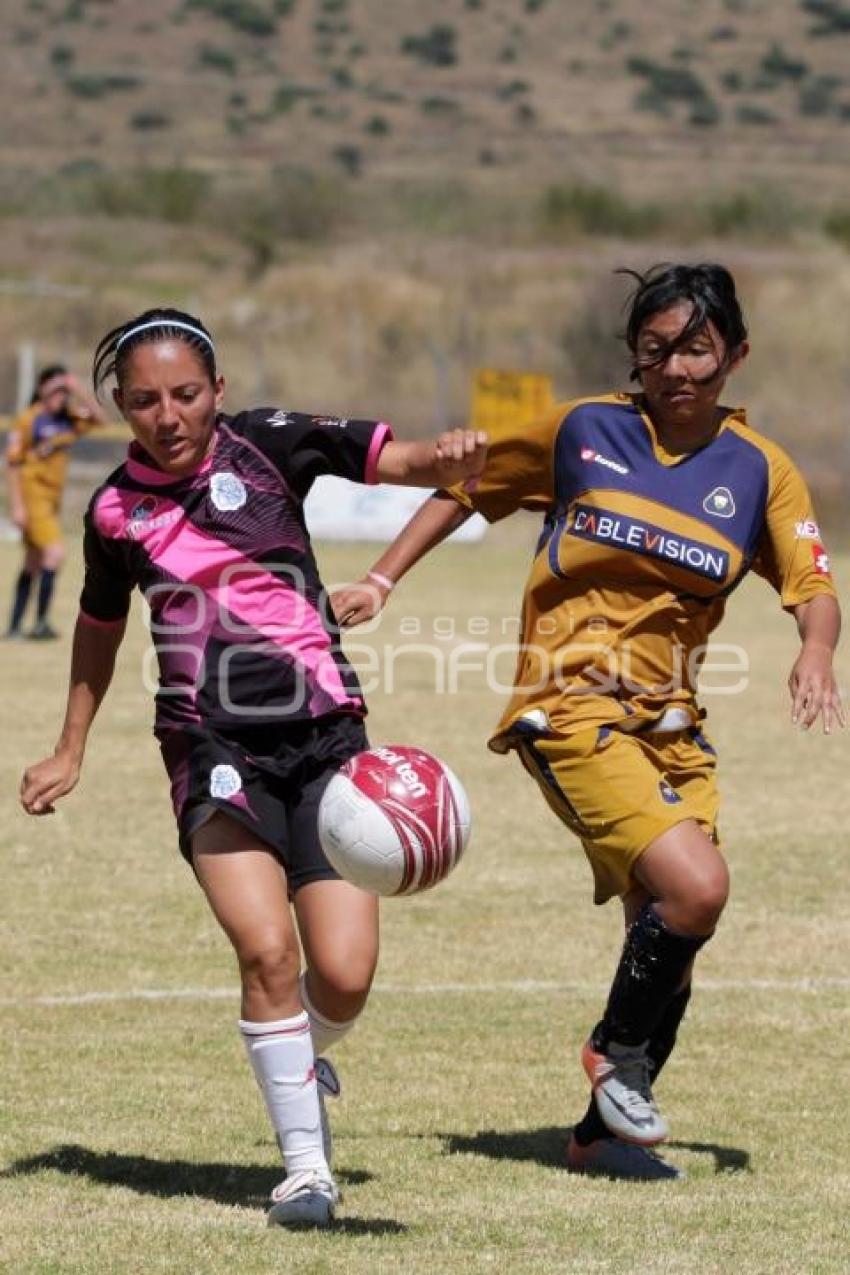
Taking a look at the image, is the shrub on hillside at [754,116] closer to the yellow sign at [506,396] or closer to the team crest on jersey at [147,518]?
the yellow sign at [506,396]

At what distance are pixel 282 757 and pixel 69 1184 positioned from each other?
3.58 ft

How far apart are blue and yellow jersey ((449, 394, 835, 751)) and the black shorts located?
67cm

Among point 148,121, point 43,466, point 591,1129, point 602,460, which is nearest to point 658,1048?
point 591,1129

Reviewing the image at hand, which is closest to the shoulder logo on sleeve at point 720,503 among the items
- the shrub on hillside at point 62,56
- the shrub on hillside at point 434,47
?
the shrub on hillside at point 62,56

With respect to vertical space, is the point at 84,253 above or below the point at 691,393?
above

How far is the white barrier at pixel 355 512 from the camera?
2673 centimetres

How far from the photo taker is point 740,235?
60.6m

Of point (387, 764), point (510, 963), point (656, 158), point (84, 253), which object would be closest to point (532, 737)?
point (387, 764)

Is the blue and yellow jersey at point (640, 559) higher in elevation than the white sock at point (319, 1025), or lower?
higher

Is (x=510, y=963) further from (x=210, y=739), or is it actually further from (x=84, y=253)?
(x=84, y=253)

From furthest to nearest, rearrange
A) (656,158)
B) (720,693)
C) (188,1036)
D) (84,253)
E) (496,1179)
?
(656,158) < (84,253) < (720,693) < (188,1036) < (496,1179)

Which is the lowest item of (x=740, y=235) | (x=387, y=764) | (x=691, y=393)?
(x=387, y=764)

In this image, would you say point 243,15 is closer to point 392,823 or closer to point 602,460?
point 602,460

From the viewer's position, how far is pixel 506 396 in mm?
30375
